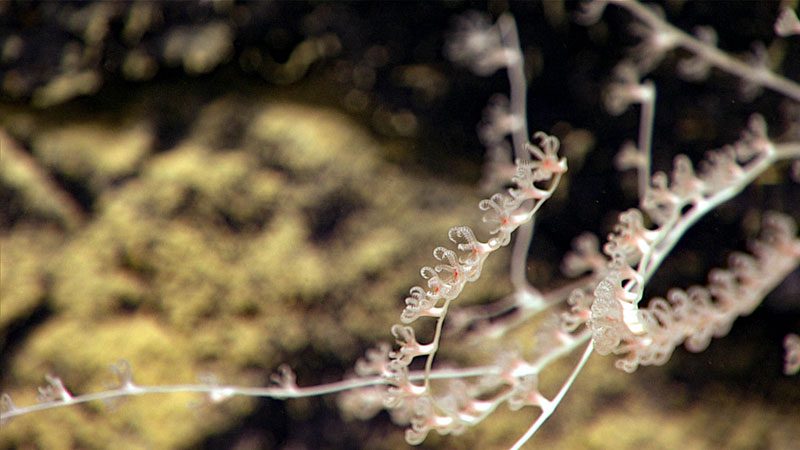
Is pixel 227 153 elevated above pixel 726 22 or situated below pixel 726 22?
above

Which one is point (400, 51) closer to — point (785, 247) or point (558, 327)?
point (558, 327)

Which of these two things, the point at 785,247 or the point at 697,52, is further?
the point at 697,52

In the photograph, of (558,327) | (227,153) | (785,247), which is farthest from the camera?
(227,153)

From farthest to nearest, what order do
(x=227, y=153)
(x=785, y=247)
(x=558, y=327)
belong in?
(x=227, y=153) → (x=785, y=247) → (x=558, y=327)

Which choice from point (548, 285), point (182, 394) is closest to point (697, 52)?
point (548, 285)

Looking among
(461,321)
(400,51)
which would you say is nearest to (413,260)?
(461,321)

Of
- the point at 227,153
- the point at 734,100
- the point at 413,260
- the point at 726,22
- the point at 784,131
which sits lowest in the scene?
the point at 784,131

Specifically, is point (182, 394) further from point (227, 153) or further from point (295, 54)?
point (295, 54)
